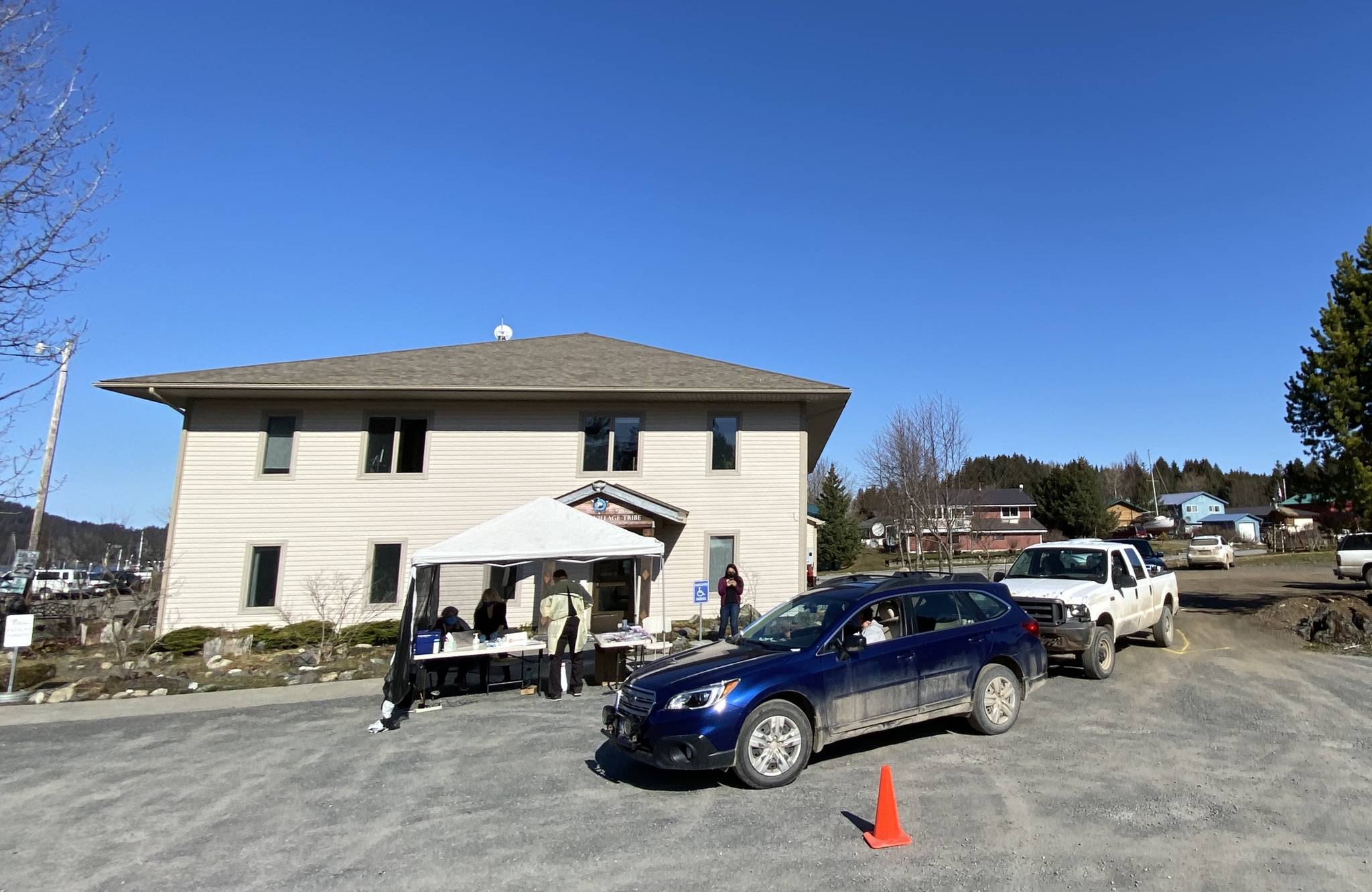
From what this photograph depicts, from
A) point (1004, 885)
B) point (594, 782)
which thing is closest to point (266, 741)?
point (594, 782)

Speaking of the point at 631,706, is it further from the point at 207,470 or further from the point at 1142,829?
the point at 207,470

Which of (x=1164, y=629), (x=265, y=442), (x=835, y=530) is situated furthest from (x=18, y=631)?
(x=835, y=530)

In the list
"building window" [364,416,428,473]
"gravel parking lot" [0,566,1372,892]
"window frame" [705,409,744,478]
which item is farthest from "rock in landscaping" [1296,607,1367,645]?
"building window" [364,416,428,473]

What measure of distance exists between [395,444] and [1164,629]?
16700 millimetres

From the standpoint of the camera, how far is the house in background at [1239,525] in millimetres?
62091

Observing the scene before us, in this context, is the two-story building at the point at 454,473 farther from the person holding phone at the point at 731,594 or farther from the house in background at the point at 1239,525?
the house in background at the point at 1239,525

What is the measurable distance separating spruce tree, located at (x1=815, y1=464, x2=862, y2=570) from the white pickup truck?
1171 inches

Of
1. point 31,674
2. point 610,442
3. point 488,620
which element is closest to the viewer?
point 488,620

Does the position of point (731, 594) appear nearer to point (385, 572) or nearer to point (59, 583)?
point (385, 572)

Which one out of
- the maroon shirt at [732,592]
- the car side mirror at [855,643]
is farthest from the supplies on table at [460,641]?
the car side mirror at [855,643]

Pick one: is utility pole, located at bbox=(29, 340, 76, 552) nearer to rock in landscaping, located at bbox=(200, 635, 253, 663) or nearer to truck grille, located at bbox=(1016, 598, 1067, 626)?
rock in landscaping, located at bbox=(200, 635, 253, 663)

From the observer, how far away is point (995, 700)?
723 centimetres

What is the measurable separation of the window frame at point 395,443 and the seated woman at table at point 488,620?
6.74 metres

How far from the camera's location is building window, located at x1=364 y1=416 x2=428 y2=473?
53.0ft
